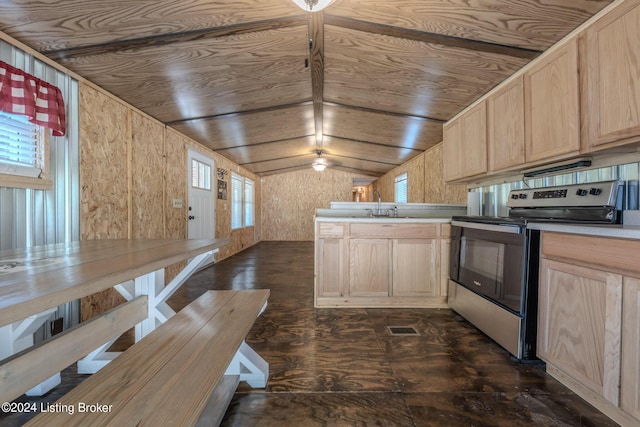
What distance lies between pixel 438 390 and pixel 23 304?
187 cm

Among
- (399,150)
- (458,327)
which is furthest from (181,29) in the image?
(399,150)

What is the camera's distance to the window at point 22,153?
6.24 ft

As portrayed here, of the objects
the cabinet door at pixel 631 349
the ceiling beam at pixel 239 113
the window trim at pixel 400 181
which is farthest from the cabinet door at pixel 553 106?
the window trim at pixel 400 181

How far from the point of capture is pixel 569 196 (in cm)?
195

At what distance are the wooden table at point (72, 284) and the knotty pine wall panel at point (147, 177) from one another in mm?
1662

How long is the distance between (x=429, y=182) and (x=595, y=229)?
3764 millimetres

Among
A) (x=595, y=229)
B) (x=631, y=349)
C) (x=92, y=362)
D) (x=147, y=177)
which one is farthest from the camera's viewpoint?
(x=147, y=177)

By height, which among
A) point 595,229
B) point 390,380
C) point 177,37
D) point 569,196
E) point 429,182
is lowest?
point 390,380

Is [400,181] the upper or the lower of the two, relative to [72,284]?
upper

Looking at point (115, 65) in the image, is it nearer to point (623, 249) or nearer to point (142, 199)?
point (142, 199)

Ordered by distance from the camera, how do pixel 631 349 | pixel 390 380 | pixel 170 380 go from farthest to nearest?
pixel 390 380
pixel 631 349
pixel 170 380

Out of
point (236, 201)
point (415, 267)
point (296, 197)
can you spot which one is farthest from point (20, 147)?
point (296, 197)

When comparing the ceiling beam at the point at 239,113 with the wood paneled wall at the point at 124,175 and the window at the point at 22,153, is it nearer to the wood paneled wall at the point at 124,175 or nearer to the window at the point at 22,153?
the wood paneled wall at the point at 124,175

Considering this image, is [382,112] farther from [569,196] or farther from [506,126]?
[569,196]
